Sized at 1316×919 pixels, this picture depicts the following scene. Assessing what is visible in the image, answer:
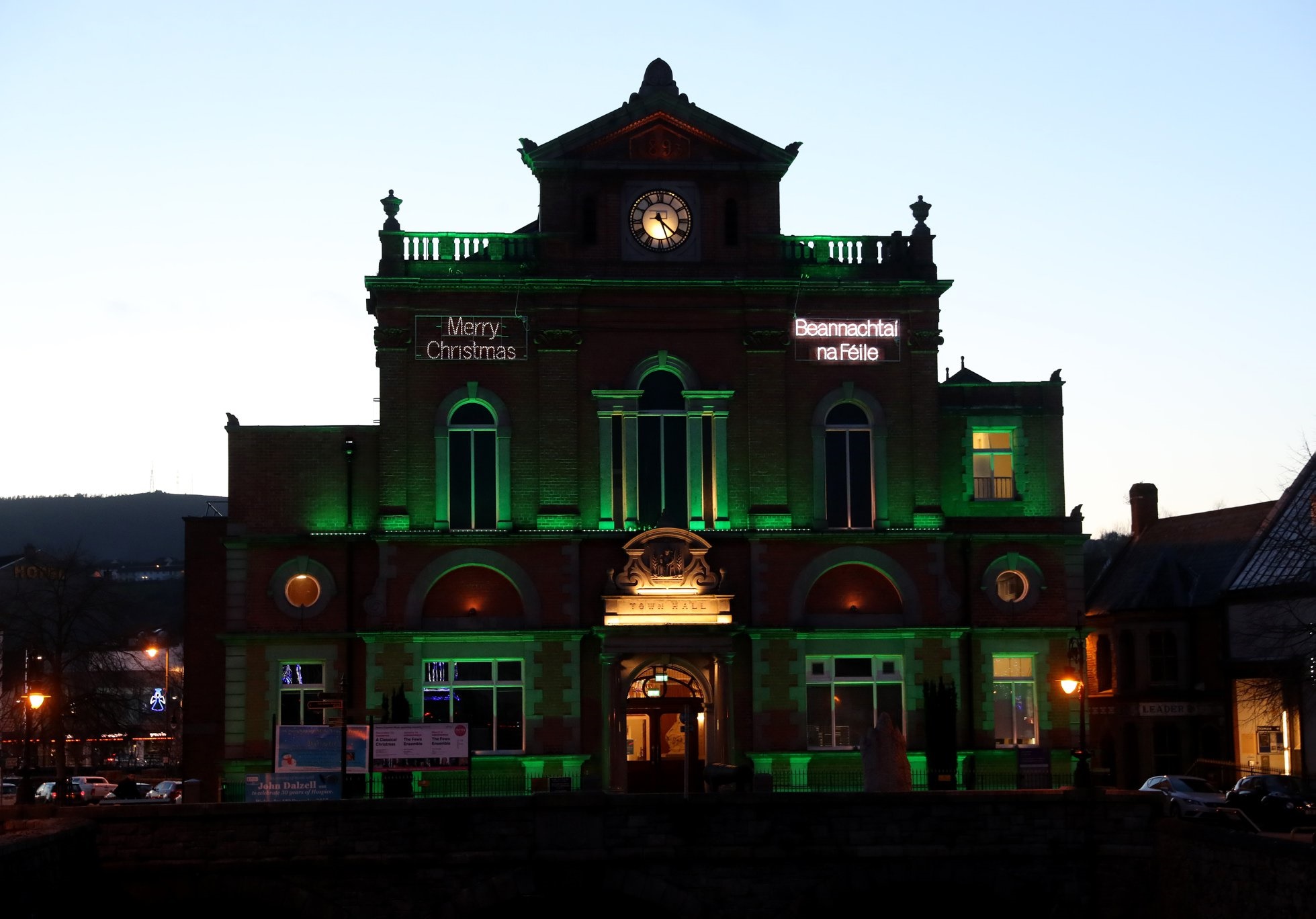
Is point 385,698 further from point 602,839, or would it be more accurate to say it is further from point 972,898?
point 972,898

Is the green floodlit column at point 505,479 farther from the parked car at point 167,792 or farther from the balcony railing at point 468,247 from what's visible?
the parked car at point 167,792

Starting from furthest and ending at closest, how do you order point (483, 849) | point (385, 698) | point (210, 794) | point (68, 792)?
point (68, 792) < point (210, 794) < point (385, 698) < point (483, 849)

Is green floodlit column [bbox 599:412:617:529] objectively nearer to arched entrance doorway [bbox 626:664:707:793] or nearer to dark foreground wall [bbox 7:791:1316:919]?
arched entrance doorway [bbox 626:664:707:793]

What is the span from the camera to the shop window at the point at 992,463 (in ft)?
162

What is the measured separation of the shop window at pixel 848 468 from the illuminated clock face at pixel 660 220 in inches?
255

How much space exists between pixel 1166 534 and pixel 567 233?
112ft

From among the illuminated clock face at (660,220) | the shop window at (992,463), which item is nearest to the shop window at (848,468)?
the shop window at (992,463)

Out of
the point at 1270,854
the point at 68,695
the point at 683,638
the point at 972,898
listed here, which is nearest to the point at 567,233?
the point at 683,638

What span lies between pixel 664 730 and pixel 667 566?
4575mm

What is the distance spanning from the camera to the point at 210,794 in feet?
160

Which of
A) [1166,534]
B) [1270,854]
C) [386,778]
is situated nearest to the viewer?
[1270,854]

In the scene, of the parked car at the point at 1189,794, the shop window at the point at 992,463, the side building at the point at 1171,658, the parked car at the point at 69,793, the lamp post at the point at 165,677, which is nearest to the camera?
the parked car at the point at 1189,794

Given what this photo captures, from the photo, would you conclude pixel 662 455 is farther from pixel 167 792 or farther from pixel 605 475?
pixel 167 792

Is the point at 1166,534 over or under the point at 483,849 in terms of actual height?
over
